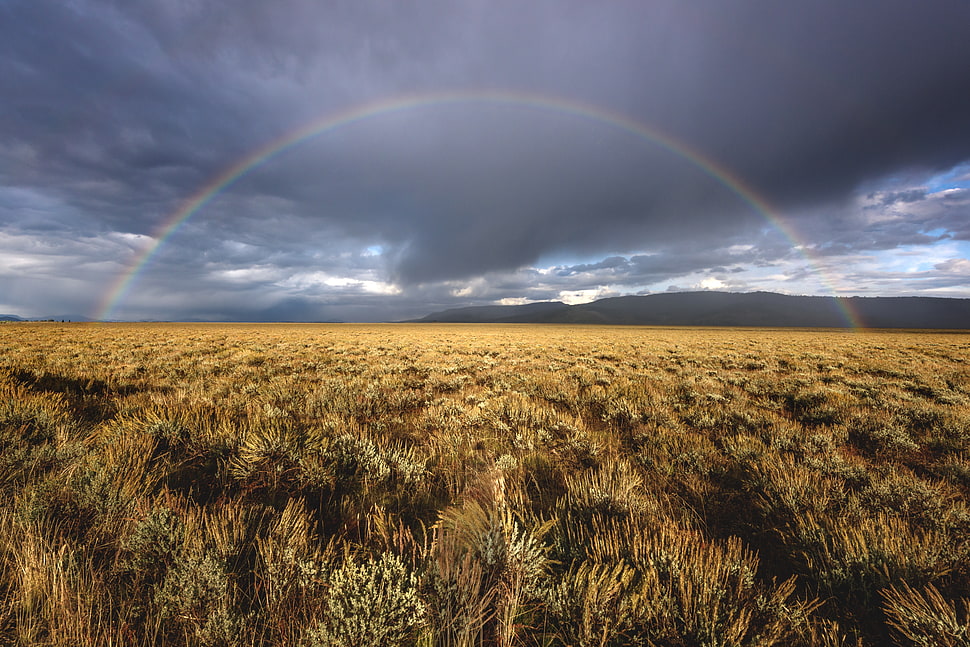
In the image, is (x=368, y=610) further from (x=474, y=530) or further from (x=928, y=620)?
(x=928, y=620)

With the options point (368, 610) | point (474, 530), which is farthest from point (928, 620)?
point (368, 610)

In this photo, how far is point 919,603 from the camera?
5.75 feet

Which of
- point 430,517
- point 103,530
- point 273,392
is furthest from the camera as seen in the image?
point 273,392

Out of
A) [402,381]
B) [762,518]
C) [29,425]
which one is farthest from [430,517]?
[402,381]

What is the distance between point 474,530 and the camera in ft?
7.34

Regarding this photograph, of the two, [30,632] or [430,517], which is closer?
[30,632]

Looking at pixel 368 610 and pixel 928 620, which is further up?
pixel 368 610

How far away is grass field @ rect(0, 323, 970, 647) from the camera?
1.63 m

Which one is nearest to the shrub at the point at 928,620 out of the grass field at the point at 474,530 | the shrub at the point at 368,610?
the grass field at the point at 474,530

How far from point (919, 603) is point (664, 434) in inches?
122

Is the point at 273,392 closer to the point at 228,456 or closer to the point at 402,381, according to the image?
the point at 402,381

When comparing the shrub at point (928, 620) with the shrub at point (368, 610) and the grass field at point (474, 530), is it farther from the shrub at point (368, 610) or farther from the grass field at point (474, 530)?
the shrub at point (368, 610)

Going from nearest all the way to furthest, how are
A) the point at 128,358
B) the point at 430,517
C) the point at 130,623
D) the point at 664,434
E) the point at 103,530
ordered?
the point at 130,623
the point at 103,530
the point at 430,517
the point at 664,434
the point at 128,358

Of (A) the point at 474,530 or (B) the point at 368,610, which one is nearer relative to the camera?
(B) the point at 368,610
